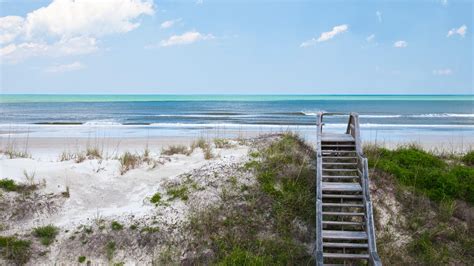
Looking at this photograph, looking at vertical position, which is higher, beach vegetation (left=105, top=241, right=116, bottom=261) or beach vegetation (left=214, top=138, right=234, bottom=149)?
beach vegetation (left=214, top=138, right=234, bottom=149)

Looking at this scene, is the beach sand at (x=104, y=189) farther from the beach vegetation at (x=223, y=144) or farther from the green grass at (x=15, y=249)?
the green grass at (x=15, y=249)

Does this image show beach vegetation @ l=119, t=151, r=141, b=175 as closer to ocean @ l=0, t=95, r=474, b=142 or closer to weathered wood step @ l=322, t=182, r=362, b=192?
weathered wood step @ l=322, t=182, r=362, b=192

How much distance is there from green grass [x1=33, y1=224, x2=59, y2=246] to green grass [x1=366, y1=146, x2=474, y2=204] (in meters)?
9.50

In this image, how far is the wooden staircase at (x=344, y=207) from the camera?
9.44m

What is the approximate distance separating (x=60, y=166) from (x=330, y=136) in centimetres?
869

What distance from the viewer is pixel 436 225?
11.6 metres

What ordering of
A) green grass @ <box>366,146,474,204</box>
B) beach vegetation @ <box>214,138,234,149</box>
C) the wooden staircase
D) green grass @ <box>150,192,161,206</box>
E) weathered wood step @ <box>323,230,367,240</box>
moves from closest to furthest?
1. the wooden staircase
2. weathered wood step @ <box>323,230,367,240</box>
3. green grass @ <box>150,192,161,206</box>
4. green grass @ <box>366,146,474,204</box>
5. beach vegetation @ <box>214,138,234,149</box>

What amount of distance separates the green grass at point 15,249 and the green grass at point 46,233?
1.14ft

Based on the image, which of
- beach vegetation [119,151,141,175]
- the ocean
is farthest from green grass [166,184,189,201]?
the ocean

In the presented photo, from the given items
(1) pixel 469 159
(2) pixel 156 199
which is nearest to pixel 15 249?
(2) pixel 156 199

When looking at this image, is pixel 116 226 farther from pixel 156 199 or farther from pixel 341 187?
pixel 341 187

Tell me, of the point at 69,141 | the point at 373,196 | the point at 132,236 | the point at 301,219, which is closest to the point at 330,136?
the point at 373,196

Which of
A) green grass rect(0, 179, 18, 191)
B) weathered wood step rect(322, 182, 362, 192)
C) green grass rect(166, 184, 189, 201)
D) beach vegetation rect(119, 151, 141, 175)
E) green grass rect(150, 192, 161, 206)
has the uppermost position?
beach vegetation rect(119, 151, 141, 175)

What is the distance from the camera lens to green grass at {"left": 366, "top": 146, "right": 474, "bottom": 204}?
12891 millimetres
